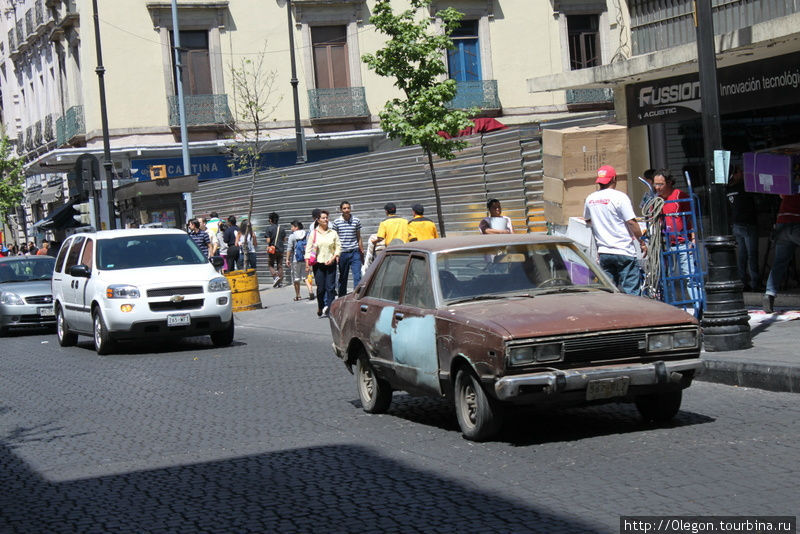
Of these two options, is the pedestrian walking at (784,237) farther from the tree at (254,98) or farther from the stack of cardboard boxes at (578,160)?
the tree at (254,98)

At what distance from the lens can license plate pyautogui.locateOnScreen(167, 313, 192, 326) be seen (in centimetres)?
1623

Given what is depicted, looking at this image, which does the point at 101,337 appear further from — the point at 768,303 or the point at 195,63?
the point at 195,63

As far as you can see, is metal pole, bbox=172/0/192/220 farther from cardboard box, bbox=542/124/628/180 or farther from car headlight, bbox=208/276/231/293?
cardboard box, bbox=542/124/628/180

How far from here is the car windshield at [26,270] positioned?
22.9 metres

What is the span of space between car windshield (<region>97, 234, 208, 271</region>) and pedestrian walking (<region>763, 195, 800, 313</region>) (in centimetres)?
821

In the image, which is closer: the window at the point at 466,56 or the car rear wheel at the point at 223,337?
the car rear wheel at the point at 223,337

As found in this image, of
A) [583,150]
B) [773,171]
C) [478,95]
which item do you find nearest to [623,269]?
[773,171]

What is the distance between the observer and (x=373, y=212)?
1016 inches

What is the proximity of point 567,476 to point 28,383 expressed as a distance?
8527 mm

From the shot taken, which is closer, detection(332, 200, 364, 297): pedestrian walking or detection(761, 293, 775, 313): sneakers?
detection(761, 293, 775, 313): sneakers

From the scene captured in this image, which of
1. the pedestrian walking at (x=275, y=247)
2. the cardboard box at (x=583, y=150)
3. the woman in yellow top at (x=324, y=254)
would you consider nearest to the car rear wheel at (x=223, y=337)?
the woman in yellow top at (x=324, y=254)

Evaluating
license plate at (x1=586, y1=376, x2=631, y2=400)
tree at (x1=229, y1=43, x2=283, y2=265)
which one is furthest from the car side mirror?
tree at (x1=229, y1=43, x2=283, y2=265)

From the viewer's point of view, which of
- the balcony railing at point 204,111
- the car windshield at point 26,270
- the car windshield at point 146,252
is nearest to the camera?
the car windshield at point 146,252

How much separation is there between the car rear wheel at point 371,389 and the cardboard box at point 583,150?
23.7 feet
